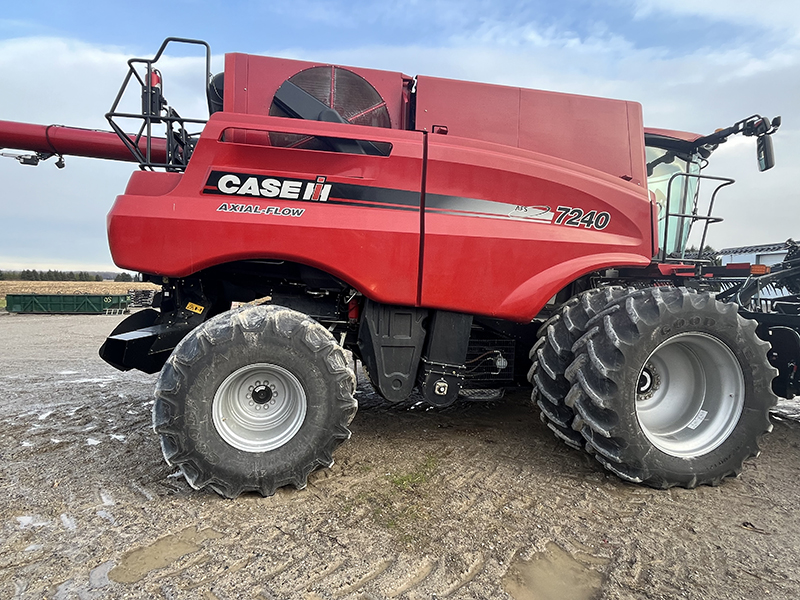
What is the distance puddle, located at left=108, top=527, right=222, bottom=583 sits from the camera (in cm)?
197

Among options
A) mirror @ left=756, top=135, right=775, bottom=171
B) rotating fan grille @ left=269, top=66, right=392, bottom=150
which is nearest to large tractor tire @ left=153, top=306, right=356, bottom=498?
rotating fan grille @ left=269, top=66, right=392, bottom=150

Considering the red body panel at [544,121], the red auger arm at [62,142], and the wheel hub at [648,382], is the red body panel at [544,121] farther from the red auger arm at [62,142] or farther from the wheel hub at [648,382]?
the red auger arm at [62,142]

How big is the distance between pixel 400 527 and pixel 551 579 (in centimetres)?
75

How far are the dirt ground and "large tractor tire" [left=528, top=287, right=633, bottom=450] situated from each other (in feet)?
1.15

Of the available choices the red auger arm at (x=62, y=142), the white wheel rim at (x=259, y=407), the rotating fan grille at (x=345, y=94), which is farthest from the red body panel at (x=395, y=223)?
the red auger arm at (x=62, y=142)

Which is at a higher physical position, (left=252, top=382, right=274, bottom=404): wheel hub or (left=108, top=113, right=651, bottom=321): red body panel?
(left=108, top=113, right=651, bottom=321): red body panel

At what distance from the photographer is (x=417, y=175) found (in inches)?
117

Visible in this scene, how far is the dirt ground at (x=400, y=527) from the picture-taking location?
196 cm

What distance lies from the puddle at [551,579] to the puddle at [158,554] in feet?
4.69

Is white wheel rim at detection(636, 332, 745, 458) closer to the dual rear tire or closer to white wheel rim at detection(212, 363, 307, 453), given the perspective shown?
the dual rear tire

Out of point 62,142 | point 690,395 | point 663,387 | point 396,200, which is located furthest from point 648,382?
Answer: point 62,142

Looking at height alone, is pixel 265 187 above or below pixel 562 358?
above

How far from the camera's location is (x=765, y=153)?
3.84m

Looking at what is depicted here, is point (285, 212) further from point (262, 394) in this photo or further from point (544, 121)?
point (544, 121)
